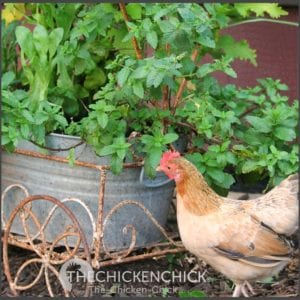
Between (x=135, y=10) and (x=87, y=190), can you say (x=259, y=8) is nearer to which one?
(x=135, y=10)

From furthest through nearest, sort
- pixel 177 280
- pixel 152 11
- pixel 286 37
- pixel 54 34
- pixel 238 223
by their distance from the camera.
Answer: pixel 286 37 → pixel 177 280 → pixel 54 34 → pixel 152 11 → pixel 238 223

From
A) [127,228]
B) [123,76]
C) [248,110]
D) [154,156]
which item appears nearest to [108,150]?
[154,156]

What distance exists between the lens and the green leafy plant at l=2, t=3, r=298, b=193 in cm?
276

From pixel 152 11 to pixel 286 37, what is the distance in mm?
1683

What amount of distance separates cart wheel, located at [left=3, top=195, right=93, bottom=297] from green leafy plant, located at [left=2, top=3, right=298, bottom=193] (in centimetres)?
31

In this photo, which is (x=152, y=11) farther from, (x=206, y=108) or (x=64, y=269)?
(x=64, y=269)

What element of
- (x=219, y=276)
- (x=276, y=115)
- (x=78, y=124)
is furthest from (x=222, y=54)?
(x=219, y=276)

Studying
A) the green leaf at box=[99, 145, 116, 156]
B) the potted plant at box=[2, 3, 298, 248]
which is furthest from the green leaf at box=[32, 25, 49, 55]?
the green leaf at box=[99, 145, 116, 156]

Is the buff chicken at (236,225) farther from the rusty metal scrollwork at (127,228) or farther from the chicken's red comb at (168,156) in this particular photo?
the rusty metal scrollwork at (127,228)

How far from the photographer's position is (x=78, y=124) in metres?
3.09

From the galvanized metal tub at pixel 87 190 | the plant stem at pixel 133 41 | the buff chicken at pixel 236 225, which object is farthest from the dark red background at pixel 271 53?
the buff chicken at pixel 236 225

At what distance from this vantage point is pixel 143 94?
2.74 m

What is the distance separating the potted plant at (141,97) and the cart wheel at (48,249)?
0.85 ft

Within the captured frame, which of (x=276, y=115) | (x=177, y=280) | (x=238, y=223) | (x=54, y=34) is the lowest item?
(x=177, y=280)
